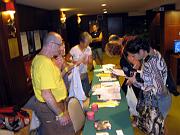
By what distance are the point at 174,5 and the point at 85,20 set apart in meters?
6.70

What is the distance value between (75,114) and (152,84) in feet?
2.60

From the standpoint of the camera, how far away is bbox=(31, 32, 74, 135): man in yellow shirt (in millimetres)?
2045

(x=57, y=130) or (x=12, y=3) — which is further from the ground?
(x=12, y=3)

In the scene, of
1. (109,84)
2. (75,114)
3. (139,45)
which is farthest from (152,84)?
(109,84)

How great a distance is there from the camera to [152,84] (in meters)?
2.11

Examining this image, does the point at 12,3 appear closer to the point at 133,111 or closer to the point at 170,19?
the point at 133,111

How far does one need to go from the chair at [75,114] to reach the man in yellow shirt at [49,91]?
11 cm

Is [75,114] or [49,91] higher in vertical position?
[49,91]

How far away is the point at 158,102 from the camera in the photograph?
2.21 m

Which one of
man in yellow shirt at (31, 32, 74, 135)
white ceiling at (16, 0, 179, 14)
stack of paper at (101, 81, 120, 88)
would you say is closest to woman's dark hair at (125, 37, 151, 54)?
man in yellow shirt at (31, 32, 74, 135)

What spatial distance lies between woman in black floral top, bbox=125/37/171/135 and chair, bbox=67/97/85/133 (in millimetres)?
638

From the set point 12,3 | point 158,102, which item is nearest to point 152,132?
point 158,102

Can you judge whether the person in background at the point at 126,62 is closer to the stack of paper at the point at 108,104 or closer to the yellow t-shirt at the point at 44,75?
the stack of paper at the point at 108,104

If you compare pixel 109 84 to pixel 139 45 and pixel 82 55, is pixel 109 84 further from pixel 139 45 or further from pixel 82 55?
pixel 82 55
